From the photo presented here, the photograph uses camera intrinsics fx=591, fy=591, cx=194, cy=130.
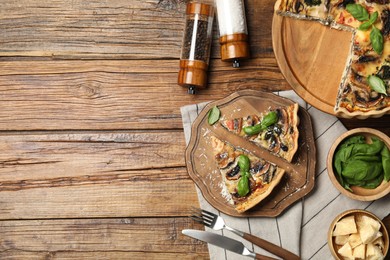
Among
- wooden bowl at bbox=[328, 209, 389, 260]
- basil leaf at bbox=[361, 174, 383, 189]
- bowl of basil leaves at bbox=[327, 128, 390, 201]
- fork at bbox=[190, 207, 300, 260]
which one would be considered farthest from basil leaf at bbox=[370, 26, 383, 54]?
fork at bbox=[190, 207, 300, 260]

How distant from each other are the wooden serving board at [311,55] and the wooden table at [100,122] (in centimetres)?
24

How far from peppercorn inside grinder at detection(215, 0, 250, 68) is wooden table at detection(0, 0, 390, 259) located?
13 cm

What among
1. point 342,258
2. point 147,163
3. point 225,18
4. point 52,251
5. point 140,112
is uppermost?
point 225,18

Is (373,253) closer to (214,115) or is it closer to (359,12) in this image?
(214,115)

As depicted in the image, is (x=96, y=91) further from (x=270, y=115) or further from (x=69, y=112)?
(x=270, y=115)

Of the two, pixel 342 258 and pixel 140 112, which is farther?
pixel 140 112

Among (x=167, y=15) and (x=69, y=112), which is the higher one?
(x=167, y=15)

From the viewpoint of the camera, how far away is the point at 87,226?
3594 mm

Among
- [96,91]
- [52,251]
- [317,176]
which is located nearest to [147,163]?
[96,91]

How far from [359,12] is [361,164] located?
0.83m

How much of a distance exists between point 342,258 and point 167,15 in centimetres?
175

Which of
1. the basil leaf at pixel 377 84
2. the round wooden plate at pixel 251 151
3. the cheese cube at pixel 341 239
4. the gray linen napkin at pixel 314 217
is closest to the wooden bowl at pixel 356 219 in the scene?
the cheese cube at pixel 341 239

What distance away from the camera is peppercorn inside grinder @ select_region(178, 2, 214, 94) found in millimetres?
3473

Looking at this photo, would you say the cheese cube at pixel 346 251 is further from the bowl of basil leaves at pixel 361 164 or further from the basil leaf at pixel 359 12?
the basil leaf at pixel 359 12
